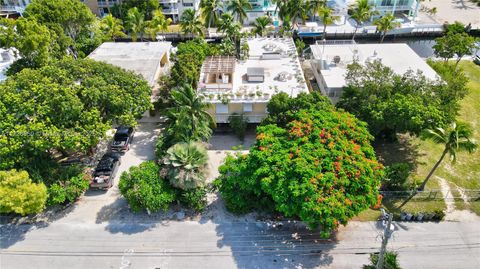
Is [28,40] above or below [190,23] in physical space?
above

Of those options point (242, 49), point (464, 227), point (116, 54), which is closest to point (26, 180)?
point (116, 54)

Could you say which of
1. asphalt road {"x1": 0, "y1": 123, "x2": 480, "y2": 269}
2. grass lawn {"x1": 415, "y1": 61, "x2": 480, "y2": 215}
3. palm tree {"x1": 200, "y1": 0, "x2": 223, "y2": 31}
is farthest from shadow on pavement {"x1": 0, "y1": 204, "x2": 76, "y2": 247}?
palm tree {"x1": 200, "y1": 0, "x2": 223, "y2": 31}

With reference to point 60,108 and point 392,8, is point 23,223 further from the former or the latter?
point 392,8

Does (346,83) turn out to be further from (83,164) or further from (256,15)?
(256,15)

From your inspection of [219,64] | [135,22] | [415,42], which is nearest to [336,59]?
[219,64]

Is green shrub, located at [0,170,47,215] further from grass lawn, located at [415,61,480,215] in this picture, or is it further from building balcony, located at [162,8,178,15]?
building balcony, located at [162,8,178,15]

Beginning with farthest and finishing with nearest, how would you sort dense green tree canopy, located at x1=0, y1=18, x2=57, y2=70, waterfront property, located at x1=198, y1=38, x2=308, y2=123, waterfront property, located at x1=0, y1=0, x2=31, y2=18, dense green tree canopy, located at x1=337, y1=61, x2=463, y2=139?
waterfront property, located at x1=0, y1=0, x2=31, y2=18 → waterfront property, located at x1=198, y1=38, x2=308, y2=123 → dense green tree canopy, located at x1=0, y1=18, x2=57, y2=70 → dense green tree canopy, located at x1=337, y1=61, x2=463, y2=139
